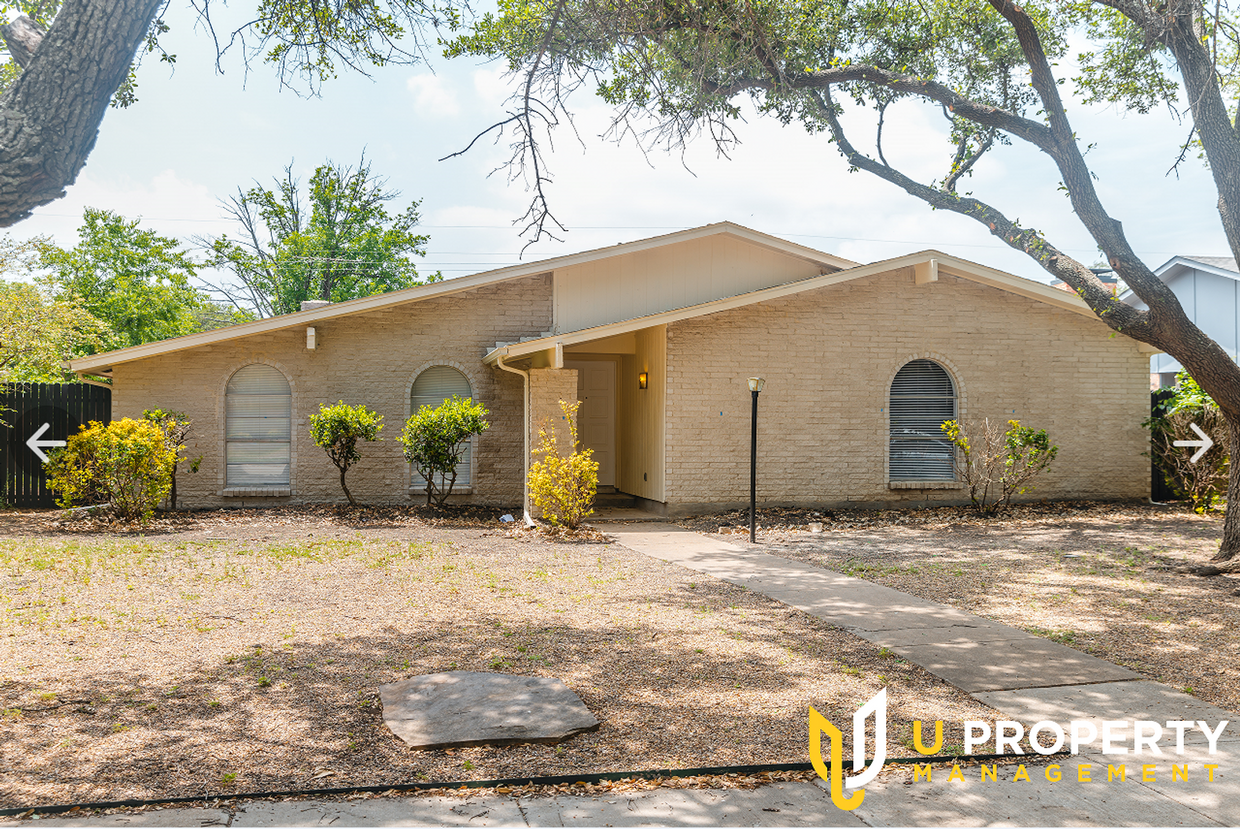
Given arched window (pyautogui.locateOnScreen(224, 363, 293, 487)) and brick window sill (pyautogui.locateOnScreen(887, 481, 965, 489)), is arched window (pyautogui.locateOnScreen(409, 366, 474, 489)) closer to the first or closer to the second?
arched window (pyautogui.locateOnScreen(224, 363, 293, 487))

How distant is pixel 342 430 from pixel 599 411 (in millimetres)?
4904

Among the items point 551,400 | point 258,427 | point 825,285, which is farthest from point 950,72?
point 258,427

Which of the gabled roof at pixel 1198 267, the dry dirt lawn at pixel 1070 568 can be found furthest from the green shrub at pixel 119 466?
the gabled roof at pixel 1198 267

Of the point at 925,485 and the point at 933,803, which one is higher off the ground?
the point at 925,485

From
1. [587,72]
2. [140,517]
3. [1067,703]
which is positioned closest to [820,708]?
[1067,703]

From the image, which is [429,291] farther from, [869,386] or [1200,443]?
[1200,443]

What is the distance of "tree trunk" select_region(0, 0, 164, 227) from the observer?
3.30m

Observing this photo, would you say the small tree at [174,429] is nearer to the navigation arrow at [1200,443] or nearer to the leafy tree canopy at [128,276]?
the navigation arrow at [1200,443]

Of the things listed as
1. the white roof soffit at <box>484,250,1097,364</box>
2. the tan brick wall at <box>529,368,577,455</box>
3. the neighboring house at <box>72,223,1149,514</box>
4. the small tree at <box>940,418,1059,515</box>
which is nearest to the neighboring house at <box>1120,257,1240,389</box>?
the neighboring house at <box>72,223,1149,514</box>

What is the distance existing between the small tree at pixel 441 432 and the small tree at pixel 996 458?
7193mm

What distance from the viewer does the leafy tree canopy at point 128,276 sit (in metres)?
30.2

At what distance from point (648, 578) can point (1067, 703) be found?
4120 mm

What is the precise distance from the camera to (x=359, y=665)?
16.6ft

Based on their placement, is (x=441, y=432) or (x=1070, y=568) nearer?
(x=1070, y=568)
